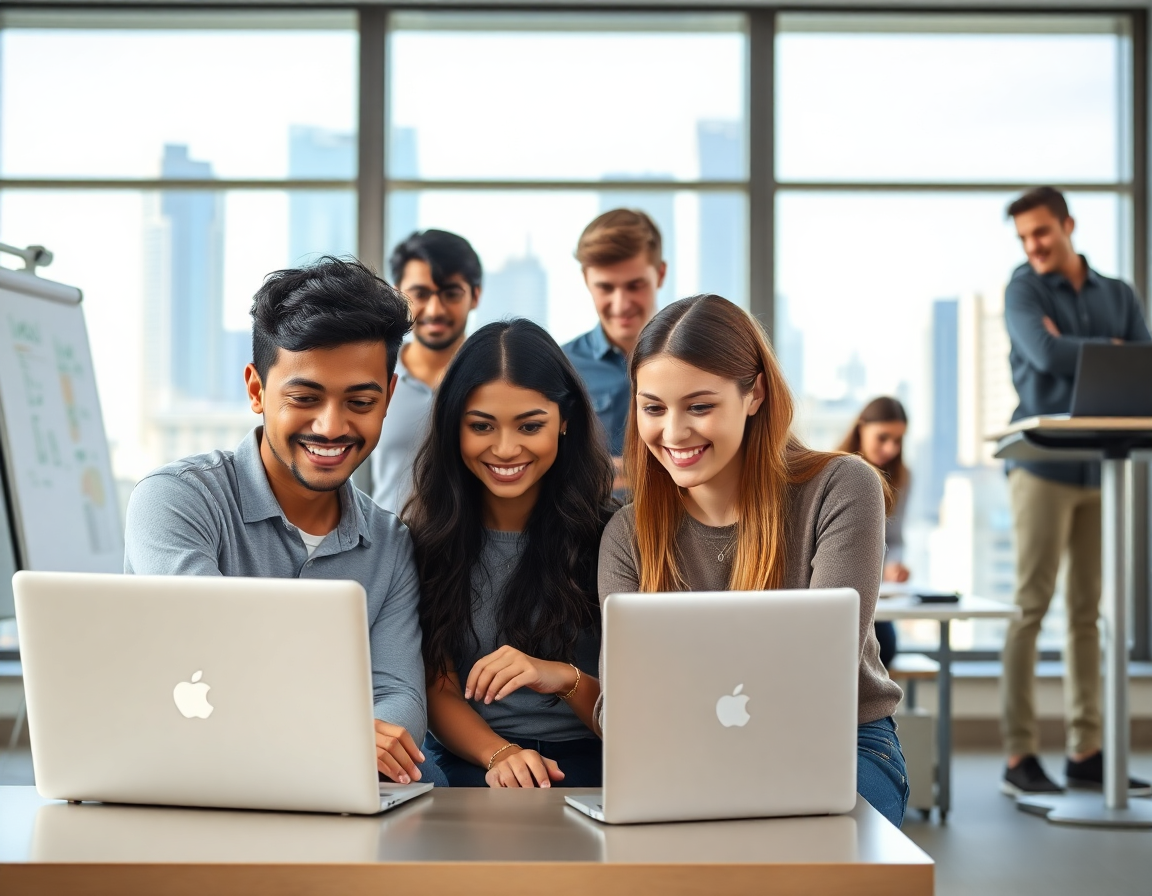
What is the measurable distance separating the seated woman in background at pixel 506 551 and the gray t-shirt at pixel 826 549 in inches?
5.3

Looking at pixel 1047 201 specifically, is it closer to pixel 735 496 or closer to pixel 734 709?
pixel 735 496

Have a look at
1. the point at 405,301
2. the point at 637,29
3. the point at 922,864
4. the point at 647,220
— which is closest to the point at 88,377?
the point at 647,220

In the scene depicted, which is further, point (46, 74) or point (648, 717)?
point (46, 74)

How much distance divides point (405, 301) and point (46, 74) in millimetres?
3839

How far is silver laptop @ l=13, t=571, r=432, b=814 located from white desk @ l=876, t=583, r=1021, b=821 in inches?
95.1

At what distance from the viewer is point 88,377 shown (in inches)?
141

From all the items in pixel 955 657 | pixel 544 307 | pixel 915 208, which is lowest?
pixel 955 657

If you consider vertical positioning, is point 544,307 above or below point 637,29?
A: below

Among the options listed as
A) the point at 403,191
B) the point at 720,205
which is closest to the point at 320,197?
the point at 403,191

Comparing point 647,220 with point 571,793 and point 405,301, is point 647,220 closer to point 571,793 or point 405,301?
point 405,301

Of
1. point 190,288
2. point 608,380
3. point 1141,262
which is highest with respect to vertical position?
point 1141,262

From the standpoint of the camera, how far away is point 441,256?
312 centimetres

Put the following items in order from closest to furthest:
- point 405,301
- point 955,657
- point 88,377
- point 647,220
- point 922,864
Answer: point 922,864
point 405,301
point 647,220
point 88,377
point 955,657

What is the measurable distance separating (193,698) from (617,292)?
2023 millimetres
